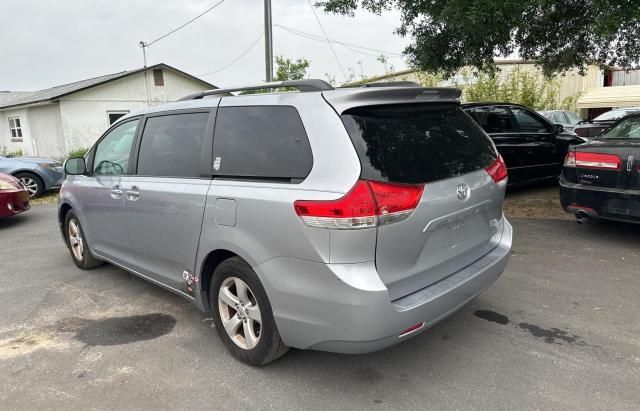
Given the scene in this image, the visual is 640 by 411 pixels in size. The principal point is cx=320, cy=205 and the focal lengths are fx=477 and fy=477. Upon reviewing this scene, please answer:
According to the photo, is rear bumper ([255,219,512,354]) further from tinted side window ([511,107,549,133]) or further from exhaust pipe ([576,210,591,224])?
tinted side window ([511,107,549,133])

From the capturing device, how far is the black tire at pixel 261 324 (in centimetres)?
288

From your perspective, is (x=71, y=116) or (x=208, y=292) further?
(x=71, y=116)

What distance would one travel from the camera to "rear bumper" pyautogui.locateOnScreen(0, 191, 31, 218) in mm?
7609

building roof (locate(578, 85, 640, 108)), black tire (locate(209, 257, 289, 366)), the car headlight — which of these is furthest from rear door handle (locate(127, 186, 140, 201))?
building roof (locate(578, 85, 640, 108))

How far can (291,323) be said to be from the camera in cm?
272

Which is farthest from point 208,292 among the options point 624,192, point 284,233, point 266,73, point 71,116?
point 71,116

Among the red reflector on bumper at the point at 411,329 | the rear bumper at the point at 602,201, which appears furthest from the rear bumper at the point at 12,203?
the rear bumper at the point at 602,201

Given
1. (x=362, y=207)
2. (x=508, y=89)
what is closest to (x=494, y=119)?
(x=362, y=207)

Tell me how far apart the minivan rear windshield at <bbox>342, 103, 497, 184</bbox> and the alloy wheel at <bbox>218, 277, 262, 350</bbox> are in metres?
1.14

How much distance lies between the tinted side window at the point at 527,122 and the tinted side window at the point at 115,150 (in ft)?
21.2

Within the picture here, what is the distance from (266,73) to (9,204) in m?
7.01

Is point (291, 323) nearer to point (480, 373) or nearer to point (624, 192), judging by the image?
point (480, 373)

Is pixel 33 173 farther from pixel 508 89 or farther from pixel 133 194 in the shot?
pixel 508 89

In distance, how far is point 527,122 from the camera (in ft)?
27.3
